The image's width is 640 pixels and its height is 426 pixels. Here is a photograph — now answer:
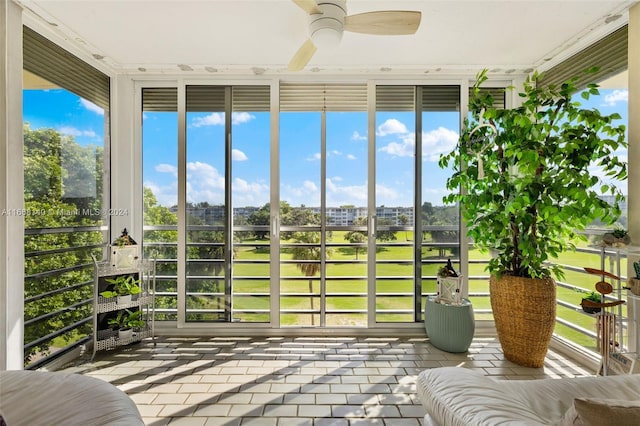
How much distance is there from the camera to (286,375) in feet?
8.05

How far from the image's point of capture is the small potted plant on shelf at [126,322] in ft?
9.22

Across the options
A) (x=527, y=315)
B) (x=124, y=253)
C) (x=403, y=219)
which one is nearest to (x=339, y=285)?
(x=403, y=219)

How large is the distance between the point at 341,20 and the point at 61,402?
215 centimetres

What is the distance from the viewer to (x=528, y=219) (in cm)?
245

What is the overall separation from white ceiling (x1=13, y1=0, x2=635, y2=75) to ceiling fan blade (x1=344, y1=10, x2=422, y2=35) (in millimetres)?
276

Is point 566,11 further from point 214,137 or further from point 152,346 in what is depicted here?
point 152,346

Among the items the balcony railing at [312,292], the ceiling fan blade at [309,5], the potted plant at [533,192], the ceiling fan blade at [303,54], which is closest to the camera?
the ceiling fan blade at [309,5]

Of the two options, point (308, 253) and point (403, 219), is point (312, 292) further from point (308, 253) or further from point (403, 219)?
point (403, 219)

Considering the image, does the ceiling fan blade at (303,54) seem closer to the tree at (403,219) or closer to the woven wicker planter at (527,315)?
the tree at (403,219)

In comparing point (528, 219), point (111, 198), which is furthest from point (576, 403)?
point (111, 198)

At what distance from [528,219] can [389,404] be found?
1.69m

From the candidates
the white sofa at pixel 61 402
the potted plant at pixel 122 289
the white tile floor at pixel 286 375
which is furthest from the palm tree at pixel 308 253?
the white sofa at pixel 61 402

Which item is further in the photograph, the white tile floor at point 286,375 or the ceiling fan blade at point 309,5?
the white tile floor at point 286,375

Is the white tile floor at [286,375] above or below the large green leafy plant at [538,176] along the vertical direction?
below
